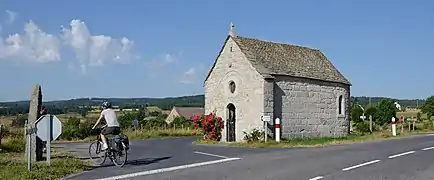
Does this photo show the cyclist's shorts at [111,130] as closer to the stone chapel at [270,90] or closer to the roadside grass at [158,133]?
the stone chapel at [270,90]

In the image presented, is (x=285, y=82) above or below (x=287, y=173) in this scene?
above

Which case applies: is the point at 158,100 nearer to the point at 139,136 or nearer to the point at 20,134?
the point at 139,136

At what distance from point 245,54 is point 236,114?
3132 millimetres

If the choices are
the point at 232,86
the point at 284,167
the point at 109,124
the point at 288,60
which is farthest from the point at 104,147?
the point at 288,60

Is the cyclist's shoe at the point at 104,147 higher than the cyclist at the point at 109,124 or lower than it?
lower

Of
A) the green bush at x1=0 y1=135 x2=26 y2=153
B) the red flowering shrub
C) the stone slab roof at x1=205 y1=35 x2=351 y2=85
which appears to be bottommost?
the green bush at x1=0 y1=135 x2=26 y2=153

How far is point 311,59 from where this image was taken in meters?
33.6

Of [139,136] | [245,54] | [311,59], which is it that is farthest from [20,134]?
[311,59]

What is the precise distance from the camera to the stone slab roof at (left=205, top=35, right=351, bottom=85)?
94.7 ft

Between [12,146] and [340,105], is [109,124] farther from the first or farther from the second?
[340,105]

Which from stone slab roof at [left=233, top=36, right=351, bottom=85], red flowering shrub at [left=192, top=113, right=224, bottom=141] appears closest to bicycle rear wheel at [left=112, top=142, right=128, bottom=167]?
stone slab roof at [left=233, top=36, right=351, bottom=85]

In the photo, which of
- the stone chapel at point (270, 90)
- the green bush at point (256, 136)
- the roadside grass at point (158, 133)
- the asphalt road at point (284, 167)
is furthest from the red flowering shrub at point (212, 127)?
the asphalt road at point (284, 167)

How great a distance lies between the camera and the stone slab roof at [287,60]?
94.7 ft

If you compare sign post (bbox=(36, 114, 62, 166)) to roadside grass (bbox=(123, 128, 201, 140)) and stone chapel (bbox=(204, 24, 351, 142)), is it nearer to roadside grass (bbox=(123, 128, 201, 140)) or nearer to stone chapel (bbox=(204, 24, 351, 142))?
stone chapel (bbox=(204, 24, 351, 142))
